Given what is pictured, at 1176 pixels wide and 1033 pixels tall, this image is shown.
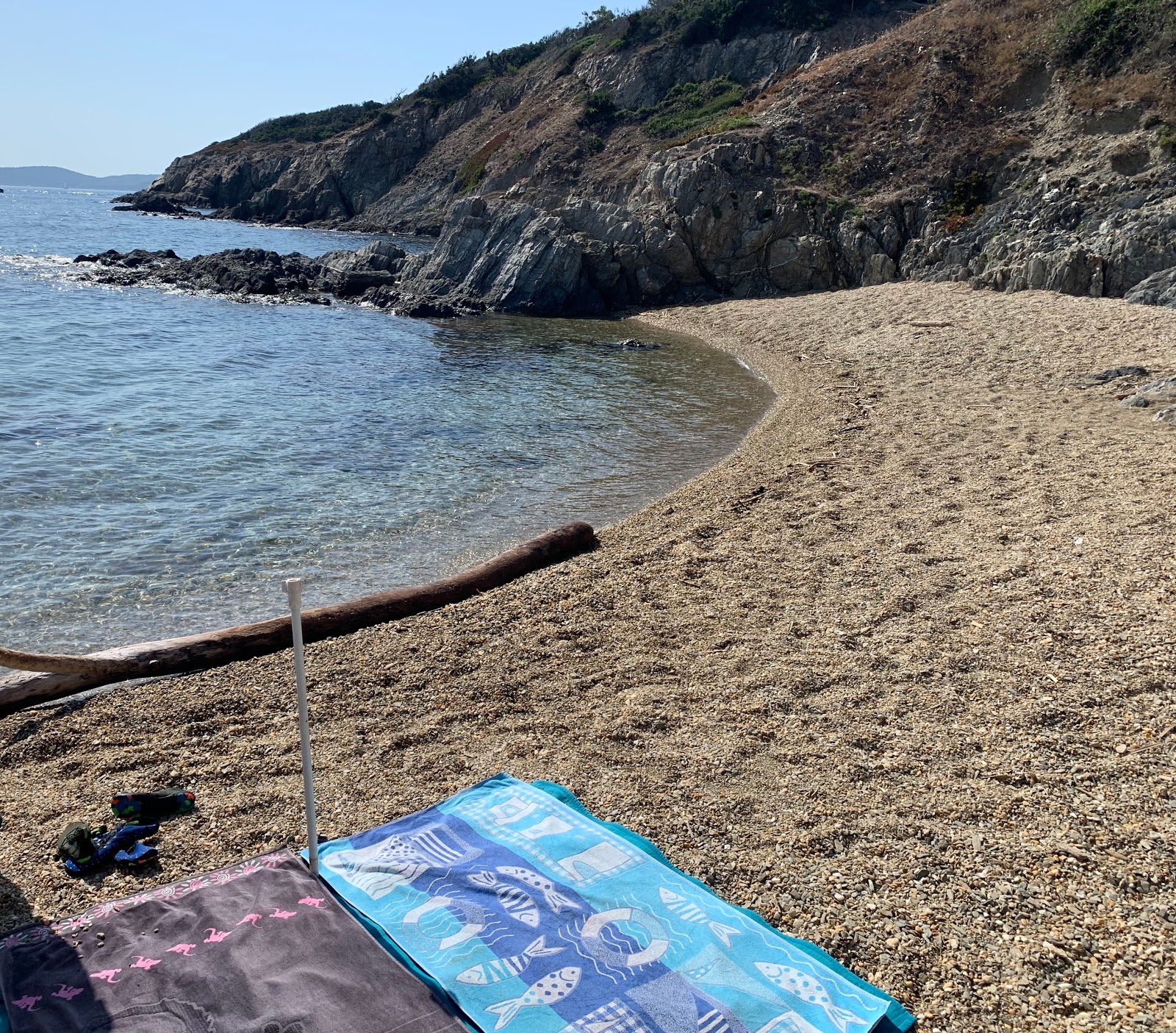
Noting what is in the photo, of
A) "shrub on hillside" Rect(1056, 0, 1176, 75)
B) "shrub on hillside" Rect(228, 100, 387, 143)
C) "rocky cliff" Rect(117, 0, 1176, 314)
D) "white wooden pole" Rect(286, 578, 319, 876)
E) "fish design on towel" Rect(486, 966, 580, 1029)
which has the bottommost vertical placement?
"fish design on towel" Rect(486, 966, 580, 1029)

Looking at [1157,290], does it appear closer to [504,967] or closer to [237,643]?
[237,643]

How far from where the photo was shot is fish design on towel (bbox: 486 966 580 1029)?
3318mm

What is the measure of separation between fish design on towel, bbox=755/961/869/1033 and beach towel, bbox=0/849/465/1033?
125 cm

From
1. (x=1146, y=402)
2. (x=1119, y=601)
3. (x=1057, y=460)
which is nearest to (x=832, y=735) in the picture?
(x=1119, y=601)

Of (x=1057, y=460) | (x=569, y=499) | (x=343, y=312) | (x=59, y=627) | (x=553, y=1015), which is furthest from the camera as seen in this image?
(x=343, y=312)

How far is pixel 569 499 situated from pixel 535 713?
20.3 ft

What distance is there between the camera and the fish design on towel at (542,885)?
3826 millimetres

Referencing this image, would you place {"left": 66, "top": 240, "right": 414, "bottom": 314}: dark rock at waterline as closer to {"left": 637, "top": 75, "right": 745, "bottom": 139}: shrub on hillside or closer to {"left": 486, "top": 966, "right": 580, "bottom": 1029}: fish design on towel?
{"left": 637, "top": 75, "right": 745, "bottom": 139}: shrub on hillside

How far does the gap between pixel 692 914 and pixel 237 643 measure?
5142 millimetres

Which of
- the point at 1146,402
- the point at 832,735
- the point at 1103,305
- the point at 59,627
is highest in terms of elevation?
the point at 1103,305

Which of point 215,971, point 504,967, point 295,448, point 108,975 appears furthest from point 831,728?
point 295,448

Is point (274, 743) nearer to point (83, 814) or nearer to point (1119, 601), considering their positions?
point (83, 814)

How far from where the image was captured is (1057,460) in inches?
421

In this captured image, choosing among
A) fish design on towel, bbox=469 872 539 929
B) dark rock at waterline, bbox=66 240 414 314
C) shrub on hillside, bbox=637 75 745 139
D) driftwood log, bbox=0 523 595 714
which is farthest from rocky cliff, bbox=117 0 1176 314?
fish design on towel, bbox=469 872 539 929
